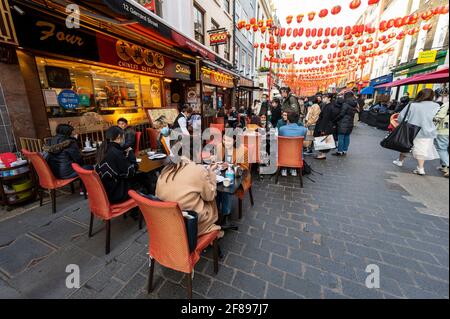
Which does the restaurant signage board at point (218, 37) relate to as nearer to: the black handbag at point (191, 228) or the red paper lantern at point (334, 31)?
the red paper lantern at point (334, 31)

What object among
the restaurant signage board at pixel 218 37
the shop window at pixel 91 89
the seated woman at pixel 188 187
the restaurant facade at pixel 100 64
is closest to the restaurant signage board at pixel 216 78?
the restaurant facade at pixel 100 64

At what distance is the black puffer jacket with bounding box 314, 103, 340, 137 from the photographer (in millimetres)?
6207

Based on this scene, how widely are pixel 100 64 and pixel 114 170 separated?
4536 mm

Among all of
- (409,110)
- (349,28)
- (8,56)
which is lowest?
(409,110)

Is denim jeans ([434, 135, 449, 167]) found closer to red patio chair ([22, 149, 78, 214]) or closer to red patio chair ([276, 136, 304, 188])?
red patio chair ([276, 136, 304, 188])

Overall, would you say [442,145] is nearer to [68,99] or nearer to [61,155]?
[61,155]

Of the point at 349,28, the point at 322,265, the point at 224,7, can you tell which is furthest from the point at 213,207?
the point at 224,7

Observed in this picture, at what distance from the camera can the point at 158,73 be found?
6910mm

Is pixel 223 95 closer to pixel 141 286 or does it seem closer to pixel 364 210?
pixel 364 210

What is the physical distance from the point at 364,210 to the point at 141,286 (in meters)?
3.73

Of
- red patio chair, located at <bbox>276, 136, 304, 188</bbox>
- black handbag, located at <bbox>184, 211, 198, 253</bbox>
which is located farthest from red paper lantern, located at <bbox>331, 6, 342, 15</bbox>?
black handbag, located at <bbox>184, 211, 198, 253</bbox>

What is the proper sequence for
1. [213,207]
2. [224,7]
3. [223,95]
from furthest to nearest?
1. [223,95]
2. [224,7]
3. [213,207]

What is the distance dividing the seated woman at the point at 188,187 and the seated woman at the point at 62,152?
272 cm

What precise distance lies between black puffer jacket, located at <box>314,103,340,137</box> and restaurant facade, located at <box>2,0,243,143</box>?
467cm
